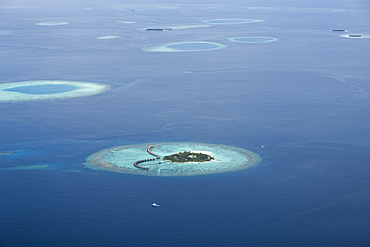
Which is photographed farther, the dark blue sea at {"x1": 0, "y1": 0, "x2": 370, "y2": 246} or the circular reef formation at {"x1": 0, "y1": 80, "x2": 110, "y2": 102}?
the circular reef formation at {"x1": 0, "y1": 80, "x2": 110, "y2": 102}

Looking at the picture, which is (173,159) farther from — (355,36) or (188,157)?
(355,36)

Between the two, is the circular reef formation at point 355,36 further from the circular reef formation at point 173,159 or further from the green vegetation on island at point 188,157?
the green vegetation on island at point 188,157

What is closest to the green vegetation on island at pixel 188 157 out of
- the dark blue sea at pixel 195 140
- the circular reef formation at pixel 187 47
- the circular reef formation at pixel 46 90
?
the dark blue sea at pixel 195 140

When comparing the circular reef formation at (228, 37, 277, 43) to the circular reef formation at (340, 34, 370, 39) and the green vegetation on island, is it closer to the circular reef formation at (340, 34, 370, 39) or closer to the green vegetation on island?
the circular reef formation at (340, 34, 370, 39)

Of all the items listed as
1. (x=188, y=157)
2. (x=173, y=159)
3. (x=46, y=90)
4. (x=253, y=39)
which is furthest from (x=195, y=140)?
(x=253, y=39)

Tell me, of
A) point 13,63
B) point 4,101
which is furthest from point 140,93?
point 13,63

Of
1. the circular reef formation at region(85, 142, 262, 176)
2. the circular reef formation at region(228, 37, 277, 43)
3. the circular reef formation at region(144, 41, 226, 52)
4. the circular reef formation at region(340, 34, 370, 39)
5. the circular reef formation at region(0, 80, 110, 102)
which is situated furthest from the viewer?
the circular reef formation at region(340, 34, 370, 39)

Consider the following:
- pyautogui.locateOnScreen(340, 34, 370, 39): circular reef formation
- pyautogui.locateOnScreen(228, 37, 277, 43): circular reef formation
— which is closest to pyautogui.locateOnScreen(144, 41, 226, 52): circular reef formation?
pyautogui.locateOnScreen(228, 37, 277, 43): circular reef formation
